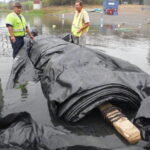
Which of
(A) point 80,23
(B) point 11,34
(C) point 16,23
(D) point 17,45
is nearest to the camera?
(B) point 11,34

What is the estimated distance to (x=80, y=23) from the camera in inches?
262

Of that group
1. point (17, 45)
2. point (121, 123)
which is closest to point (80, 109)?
point (121, 123)

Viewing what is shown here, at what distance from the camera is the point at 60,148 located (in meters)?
2.34

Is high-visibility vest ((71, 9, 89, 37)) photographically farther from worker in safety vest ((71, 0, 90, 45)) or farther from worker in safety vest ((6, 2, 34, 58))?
worker in safety vest ((6, 2, 34, 58))

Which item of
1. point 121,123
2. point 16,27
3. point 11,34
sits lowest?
point 121,123

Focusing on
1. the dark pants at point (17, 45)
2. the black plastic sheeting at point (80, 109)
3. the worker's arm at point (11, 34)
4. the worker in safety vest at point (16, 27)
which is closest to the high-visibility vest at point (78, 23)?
the worker in safety vest at point (16, 27)

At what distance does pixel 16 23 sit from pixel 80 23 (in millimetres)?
1808

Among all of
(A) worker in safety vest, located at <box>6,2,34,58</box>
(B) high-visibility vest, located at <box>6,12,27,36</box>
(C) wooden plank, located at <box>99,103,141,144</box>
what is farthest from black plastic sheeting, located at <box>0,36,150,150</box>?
(B) high-visibility vest, located at <box>6,12,27,36</box>

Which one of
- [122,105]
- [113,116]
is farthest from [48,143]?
[122,105]

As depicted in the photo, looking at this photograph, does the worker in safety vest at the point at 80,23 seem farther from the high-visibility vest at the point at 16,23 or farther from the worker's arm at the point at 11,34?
the worker's arm at the point at 11,34

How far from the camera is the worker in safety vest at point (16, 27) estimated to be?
5668mm

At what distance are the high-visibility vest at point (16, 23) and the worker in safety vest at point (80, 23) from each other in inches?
59.5

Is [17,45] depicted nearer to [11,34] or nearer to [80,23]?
[11,34]

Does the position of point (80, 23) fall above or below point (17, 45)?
above
